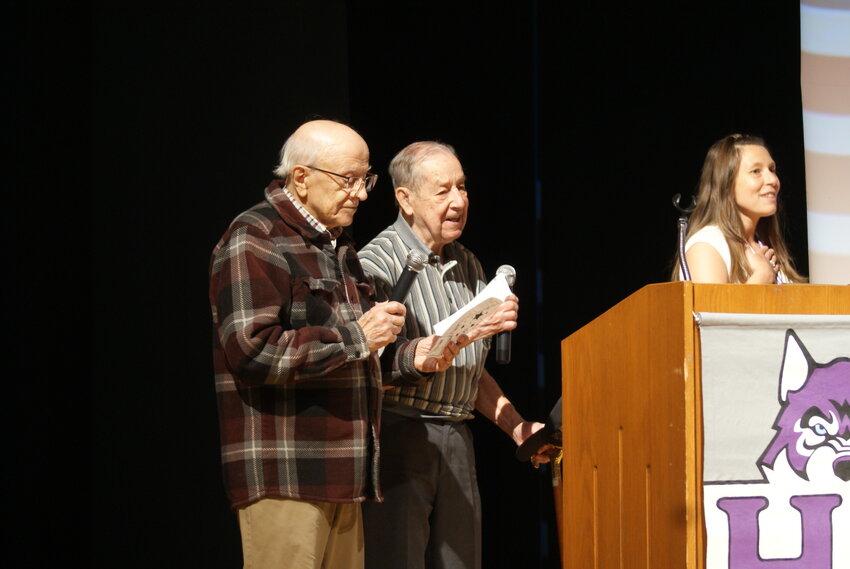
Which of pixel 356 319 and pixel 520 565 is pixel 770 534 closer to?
pixel 356 319

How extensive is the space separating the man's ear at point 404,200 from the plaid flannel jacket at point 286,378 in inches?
28.7

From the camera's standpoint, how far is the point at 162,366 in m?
3.00

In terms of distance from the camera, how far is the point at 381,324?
2035 mm

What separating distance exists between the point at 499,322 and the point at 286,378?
62 centimetres

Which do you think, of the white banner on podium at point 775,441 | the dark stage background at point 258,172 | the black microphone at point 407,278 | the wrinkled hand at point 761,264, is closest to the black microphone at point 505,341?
the black microphone at point 407,278

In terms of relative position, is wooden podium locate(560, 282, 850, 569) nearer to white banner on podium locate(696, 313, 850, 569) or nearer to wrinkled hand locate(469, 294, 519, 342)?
white banner on podium locate(696, 313, 850, 569)

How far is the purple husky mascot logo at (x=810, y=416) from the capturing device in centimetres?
174

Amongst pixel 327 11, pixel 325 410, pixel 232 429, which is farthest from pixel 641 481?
pixel 327 11

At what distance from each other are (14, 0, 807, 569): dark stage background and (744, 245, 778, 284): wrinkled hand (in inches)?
34.1

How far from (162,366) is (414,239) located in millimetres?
882

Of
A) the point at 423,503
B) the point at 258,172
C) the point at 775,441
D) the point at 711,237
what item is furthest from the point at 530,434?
the point at 258,172

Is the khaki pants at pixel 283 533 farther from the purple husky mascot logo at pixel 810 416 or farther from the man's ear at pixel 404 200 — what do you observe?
the man's ear at pixel 404 200

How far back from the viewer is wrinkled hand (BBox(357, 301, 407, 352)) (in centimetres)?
203

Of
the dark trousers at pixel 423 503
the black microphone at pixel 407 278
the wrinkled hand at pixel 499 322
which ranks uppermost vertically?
the black microphone at pixel 407 278
